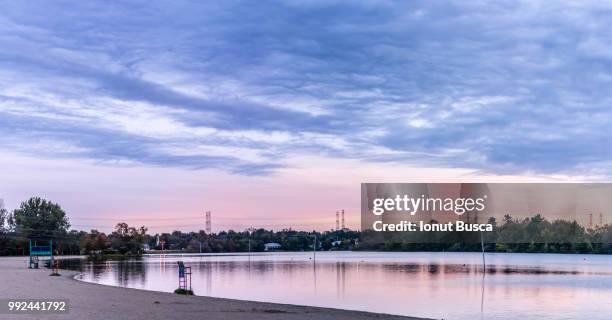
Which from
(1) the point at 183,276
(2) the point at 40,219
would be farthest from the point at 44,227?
(1) the point at 183,276

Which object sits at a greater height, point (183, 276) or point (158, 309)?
point (158, 309)


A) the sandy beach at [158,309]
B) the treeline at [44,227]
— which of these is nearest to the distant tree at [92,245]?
the treeline at [44,227]

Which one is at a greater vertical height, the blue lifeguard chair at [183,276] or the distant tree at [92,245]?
the blue lifeguard chair at [183,276]

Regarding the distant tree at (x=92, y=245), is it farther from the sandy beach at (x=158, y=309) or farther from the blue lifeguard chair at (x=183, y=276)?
the sandy beach at (x=158, y=309)

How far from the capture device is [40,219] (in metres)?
179

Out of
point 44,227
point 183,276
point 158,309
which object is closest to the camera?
point 158,309

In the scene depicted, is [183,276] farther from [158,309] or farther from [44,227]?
[44,227]

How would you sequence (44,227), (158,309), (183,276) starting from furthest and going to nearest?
(44,227), (183,276), (158,309)

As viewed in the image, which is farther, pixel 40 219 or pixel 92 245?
Answer: pixel 92 245

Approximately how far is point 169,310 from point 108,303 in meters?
3.58

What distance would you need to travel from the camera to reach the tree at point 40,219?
175 meters

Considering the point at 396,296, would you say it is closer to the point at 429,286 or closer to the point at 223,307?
the point at 429,286

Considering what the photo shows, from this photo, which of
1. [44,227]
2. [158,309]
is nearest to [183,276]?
[158,309]

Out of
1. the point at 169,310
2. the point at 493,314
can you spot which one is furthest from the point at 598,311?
the point at 169,310
